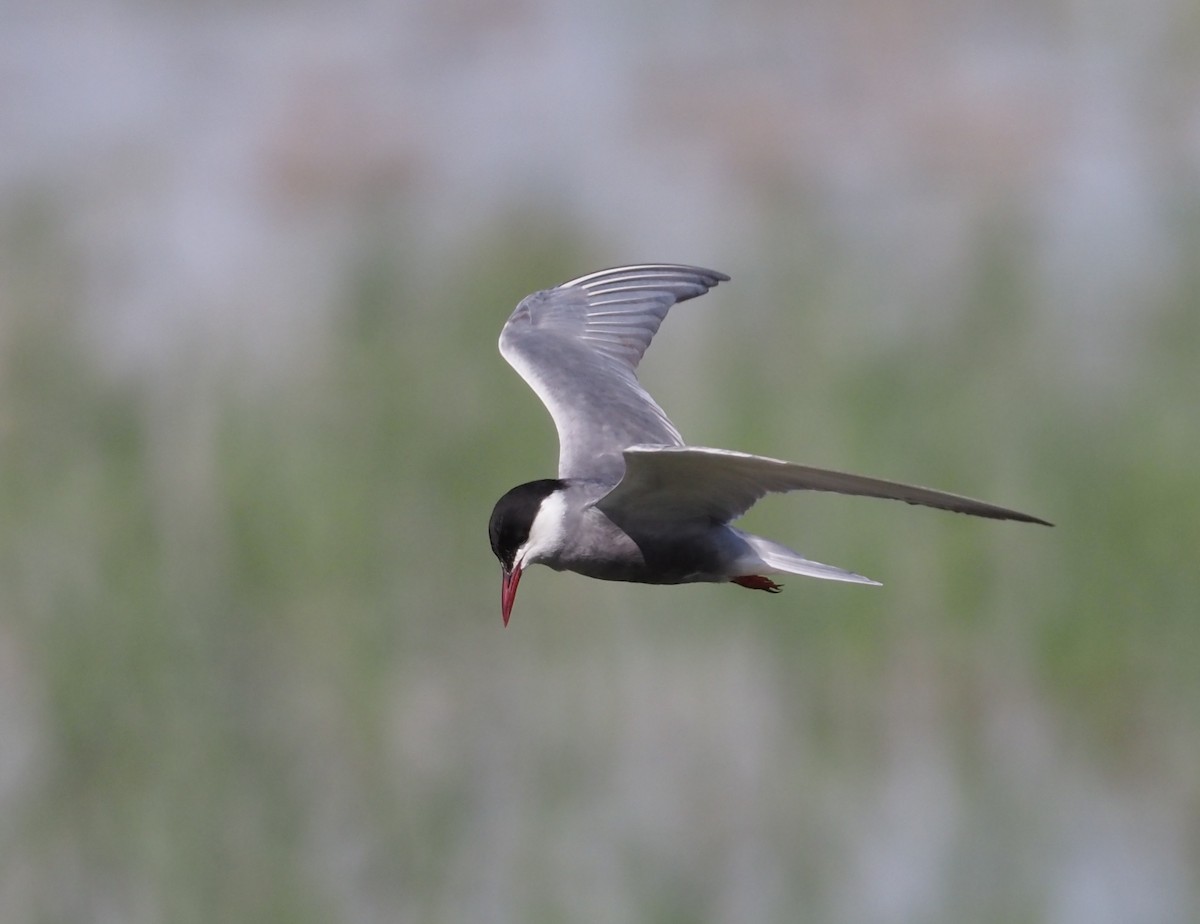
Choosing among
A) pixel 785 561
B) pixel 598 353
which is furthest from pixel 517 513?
pixel 598 353

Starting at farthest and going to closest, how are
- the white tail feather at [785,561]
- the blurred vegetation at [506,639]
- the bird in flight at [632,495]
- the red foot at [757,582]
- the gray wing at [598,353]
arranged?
the blurred vegetation at [506,639], the gray wing at [598,353], the red foot at [757,582], the white tail feather at [785,561], the bird in flight at [632,495]

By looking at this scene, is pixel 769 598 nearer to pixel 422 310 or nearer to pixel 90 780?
pixel 422 310

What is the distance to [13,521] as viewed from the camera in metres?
10.2

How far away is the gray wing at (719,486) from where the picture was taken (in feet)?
10.4

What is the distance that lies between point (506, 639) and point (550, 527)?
626cm

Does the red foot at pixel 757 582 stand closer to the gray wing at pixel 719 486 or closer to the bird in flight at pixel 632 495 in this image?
the bird in flight at pixel 632 495

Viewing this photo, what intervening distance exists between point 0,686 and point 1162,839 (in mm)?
6130

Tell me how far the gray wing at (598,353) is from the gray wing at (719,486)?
0.36 m

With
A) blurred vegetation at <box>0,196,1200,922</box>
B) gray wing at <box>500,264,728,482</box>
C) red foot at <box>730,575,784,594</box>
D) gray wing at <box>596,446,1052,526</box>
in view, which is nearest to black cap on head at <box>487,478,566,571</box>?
gray wing at <box>596,446,1052,526</box>

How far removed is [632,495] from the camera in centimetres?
379

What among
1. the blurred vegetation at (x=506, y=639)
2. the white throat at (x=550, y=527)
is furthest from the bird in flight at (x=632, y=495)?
the blurred vegetation at (x=506, y=639)

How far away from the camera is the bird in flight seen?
3.46 m

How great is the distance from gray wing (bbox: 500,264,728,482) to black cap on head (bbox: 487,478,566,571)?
0.33 m

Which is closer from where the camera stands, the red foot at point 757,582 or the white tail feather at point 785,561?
the white tail feather at point 785,561
